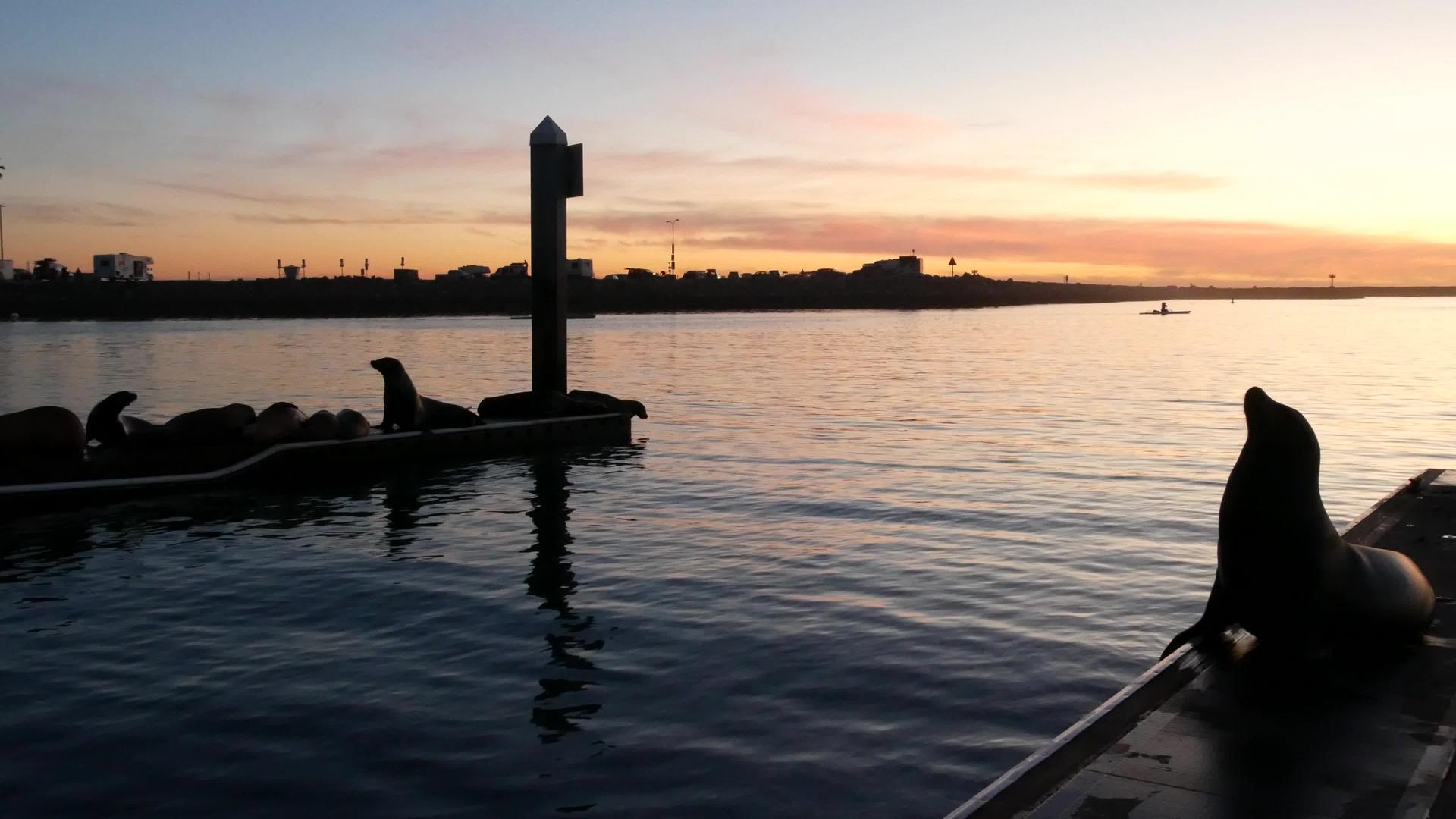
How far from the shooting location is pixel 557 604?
34.8ft

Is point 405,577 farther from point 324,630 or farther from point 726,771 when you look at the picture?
point 726,771

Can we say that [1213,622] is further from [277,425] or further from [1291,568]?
[277,425]

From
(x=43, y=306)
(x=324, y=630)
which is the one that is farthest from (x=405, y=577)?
(x=43, y=306)

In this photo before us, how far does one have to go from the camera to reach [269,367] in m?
46.2

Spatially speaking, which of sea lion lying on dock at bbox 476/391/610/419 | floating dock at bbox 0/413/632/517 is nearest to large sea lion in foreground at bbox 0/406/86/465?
floating dock at bbox 0/413/632/517

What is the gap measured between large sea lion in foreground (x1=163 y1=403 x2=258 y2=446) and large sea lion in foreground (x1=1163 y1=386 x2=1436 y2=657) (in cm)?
1500

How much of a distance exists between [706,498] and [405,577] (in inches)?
227

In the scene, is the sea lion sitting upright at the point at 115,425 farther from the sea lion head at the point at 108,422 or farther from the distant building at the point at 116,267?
the distant building at the point at 116,267

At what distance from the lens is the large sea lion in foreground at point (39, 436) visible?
49.6ft

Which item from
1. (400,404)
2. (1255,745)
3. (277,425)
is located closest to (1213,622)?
(1255,745)

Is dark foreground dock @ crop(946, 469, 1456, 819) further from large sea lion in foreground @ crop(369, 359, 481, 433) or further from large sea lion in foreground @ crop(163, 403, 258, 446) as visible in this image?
large sea lion in foreground @ crop(369, 359, 481, 433)

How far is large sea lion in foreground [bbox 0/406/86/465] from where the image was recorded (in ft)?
49.6

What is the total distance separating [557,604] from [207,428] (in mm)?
9550

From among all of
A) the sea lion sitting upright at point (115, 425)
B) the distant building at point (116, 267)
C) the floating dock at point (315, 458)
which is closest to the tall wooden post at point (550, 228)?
the floating dock at point (315, 458)
